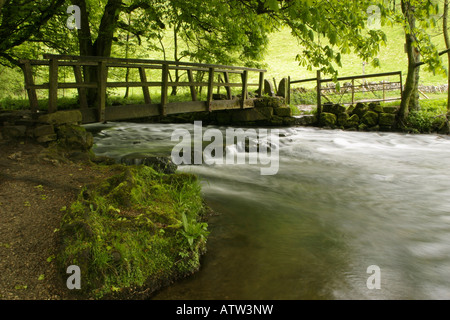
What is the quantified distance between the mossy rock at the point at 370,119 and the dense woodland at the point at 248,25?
1.05 m

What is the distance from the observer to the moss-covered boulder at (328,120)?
1711 cm

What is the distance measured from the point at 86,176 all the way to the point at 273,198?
11.9ft

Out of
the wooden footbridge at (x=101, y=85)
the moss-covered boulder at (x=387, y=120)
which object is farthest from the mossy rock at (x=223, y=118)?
the moss-covered boulder at (x=387, y=120)

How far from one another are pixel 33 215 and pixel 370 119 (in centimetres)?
1524

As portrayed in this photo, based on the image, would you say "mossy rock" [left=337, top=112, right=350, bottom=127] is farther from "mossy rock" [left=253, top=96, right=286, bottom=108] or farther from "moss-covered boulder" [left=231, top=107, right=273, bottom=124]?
"moss-covered boulder" [left=231, top=107, right=273, bottom=124]

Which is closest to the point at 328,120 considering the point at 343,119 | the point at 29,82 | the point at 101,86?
the point at 343,119

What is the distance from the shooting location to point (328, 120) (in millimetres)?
17125

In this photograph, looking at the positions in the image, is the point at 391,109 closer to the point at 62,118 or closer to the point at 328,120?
the point at 328,120

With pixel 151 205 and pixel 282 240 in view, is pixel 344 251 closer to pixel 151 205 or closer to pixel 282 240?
pixel 282 240

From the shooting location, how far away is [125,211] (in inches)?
182

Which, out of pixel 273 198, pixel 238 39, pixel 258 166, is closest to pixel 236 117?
pixel 238 39
